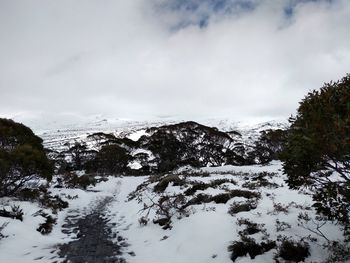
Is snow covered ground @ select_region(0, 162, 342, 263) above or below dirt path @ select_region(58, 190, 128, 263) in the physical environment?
above

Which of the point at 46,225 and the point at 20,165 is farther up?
the point at 20,165

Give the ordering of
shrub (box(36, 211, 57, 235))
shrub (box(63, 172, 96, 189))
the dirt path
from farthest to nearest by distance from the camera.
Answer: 1. shrub (box(63, 172, 96, 189))
2. shrub (box(36, 211, 57, 235))
3. the dirt path

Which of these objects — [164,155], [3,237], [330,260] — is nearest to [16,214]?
[3,237]

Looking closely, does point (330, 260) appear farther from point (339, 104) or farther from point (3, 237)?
point (3, 237)

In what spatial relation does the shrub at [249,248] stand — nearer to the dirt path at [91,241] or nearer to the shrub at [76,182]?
the dirt path at [91,241]

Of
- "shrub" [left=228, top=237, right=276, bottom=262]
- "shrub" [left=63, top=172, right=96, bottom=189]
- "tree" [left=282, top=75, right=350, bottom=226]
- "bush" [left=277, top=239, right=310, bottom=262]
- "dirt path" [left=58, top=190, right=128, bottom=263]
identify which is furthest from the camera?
"shrub" [left=63, top=172, right=96, bottom=189]

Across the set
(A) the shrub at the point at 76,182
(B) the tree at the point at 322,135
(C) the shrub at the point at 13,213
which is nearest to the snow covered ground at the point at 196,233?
(C) the shrub at the point at 13,213

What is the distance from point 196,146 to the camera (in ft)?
161

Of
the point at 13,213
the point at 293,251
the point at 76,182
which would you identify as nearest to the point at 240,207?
the point at 293,251

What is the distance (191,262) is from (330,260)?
11.3 feet

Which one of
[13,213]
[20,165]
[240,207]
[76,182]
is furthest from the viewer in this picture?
[76,182]

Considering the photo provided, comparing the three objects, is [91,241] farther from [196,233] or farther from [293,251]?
[293,251]

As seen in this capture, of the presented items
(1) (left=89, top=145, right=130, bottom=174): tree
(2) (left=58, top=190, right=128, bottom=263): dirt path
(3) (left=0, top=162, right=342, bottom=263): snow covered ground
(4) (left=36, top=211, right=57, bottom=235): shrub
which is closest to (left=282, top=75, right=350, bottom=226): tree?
(3) (left=0, top=162, right=342, bottom=263): snow covered ground

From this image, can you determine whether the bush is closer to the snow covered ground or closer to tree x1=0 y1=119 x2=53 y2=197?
the snow covered ground
